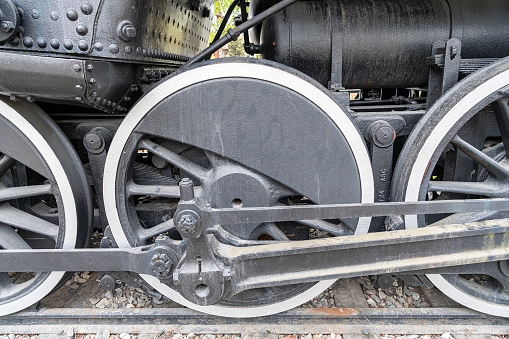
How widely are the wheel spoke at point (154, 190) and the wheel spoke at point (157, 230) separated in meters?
0.15

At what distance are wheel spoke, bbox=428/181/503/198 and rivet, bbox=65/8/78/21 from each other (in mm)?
1705

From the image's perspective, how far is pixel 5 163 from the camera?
1.62 m

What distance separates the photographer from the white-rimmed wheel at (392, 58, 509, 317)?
1455mm

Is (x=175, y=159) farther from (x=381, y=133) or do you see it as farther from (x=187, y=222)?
(x=381, y=133)

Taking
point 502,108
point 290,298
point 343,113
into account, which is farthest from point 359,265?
point 502,108

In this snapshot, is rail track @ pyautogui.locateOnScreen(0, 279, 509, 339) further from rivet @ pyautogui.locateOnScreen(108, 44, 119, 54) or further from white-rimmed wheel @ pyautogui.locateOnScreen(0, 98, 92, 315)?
rivet @ pyautogui.locateOnScreen(108, 44, 119, 54)

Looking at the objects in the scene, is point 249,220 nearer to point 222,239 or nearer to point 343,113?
point 222,239

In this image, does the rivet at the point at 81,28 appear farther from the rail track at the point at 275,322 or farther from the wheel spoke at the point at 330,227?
the rail track at the point at 275,322

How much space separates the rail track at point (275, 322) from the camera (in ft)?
5.59

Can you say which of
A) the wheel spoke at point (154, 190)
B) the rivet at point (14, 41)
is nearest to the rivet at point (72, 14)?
the rivet at point (14, 41)

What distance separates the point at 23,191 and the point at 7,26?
0.85 meters

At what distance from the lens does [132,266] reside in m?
1.47

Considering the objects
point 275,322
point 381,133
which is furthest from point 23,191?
point 381,133

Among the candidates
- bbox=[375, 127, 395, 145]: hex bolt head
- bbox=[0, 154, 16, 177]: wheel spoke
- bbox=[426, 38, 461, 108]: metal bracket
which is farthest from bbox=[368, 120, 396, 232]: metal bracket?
bbox=[0, 154, 16, 177]: wheel spoke
